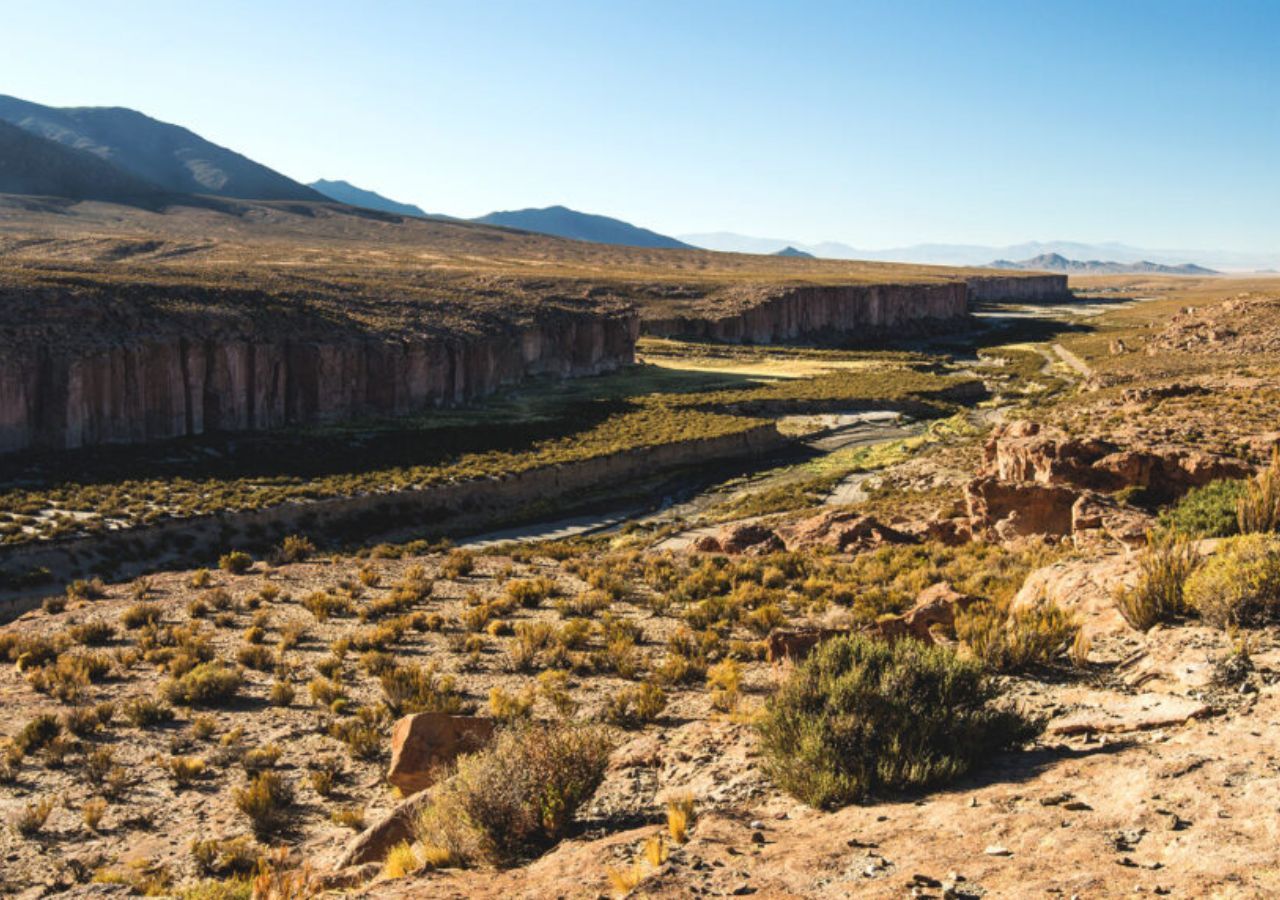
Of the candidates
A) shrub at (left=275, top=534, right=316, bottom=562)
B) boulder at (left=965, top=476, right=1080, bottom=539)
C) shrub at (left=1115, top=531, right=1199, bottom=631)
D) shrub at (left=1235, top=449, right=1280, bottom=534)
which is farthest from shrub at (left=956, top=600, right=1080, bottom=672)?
shrub at (left=275, top=534, right=316, bottom=562)

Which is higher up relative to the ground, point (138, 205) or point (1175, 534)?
point (138, 205)

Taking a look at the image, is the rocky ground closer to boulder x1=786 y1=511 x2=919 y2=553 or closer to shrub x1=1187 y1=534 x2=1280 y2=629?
boulder x1=786 y1=511 x2=919 y2=553

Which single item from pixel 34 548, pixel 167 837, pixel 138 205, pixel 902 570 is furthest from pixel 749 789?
pixel 138 205

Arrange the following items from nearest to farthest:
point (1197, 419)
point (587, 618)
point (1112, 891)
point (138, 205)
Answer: point (1112, 891) → point (587, 618) → point (1197, 419) → point (138, 205)

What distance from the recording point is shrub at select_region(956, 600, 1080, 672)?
33.5ft

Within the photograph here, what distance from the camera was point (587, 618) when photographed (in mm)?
17641

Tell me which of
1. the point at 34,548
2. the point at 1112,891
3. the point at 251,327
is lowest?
the point at 34,548

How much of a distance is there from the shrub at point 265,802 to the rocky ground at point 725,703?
0.18 meters

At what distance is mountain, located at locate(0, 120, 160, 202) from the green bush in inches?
6926

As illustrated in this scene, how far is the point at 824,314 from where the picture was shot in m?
110

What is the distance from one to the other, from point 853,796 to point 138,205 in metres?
175

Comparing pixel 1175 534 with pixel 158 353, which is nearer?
pixel 1175 534

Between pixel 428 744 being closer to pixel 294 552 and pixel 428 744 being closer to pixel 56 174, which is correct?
pixel 294 552

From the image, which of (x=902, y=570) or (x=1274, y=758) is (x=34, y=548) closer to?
(x=902, y=570)
